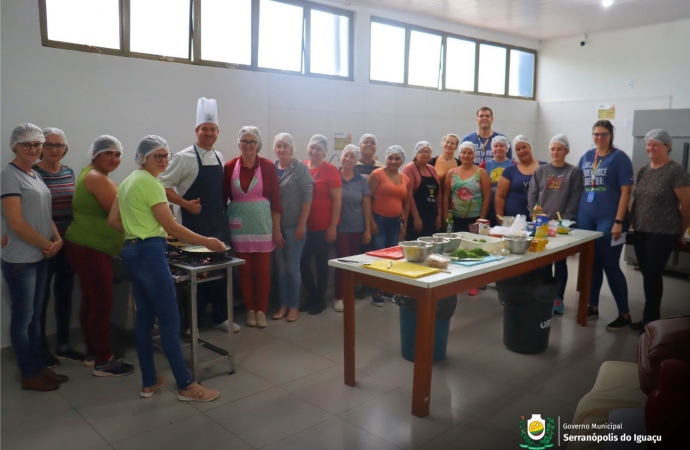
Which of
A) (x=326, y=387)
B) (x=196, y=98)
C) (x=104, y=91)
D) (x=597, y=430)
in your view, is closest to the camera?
(x=597, y=430)

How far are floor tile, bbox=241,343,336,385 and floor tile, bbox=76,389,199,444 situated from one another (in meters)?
0.52

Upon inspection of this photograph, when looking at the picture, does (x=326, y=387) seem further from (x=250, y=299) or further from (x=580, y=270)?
(x=580, y=270)

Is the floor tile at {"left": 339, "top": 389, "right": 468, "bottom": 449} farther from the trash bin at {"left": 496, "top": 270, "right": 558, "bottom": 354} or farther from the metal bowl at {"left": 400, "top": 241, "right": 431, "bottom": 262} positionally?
the trash bin at {"left": 496, "top": 270, "right": 558, "bottom": 354}

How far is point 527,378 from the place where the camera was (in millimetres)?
2986

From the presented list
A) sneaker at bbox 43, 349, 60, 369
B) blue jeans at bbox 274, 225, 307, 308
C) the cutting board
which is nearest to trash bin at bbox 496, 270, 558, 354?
the cutting board

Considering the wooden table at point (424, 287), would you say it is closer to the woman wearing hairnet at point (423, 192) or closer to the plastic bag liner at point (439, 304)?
the plastic bag liner at point (439, 304)

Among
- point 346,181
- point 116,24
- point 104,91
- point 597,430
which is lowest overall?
point 597,430

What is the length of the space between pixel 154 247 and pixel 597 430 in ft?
6.54

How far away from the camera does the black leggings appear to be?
3.60 meters

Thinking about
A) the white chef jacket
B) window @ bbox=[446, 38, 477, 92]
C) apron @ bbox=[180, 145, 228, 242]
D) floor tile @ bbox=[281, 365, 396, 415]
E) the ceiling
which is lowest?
floor tile @ bbox=[281, 365, 396, 415]

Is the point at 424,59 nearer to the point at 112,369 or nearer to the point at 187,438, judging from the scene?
the point at 112,369

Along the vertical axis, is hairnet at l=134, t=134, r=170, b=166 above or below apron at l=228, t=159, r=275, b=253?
above

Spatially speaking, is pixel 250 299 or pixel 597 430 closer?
pixel 597 430

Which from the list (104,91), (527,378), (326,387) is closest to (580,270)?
(527,378)
